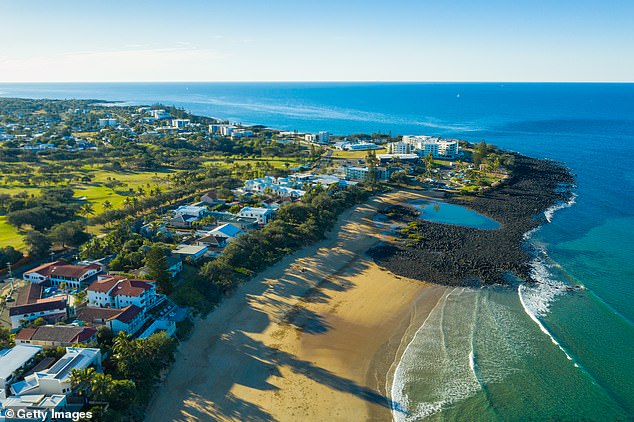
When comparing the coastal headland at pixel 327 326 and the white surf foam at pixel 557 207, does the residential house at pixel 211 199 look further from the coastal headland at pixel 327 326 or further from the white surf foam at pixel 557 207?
the white surf foam at pixel 557 207

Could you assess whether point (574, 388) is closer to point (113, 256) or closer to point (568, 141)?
point (113, 256)

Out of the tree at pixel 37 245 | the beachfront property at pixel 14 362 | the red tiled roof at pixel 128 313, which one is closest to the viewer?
the beachfront property at pixel 14 362

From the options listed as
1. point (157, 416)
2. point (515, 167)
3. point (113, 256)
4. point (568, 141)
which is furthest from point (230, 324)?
point (568, 141)

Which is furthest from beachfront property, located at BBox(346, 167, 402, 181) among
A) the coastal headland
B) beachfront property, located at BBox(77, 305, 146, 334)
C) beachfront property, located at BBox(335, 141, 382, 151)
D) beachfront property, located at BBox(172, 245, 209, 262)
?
beachfront property, located at BBox(77, 305, 146, 334)

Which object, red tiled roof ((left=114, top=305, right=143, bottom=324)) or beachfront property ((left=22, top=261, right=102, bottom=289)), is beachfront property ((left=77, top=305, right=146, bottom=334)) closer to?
red tiled roof ((left=114, top=305, right=143, bottom=324))

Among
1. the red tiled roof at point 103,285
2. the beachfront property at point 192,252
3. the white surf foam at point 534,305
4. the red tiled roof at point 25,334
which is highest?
the red tiled roof at point 103,285

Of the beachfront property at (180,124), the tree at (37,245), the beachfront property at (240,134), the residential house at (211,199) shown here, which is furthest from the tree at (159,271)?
the beachfront property at (180,124)

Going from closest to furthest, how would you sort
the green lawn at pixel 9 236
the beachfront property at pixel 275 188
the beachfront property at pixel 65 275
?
the beachfront property at pixel 65 275, the green lawn at pixel 9 236, the beachfront property at pixel 275 188
